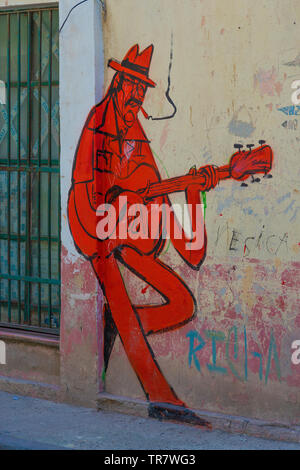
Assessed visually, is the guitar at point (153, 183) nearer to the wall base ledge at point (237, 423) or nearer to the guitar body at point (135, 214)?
the guitar body at point (135, 214)

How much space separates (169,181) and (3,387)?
2456 mm

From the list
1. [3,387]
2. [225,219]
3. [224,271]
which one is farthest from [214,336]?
[3,387]

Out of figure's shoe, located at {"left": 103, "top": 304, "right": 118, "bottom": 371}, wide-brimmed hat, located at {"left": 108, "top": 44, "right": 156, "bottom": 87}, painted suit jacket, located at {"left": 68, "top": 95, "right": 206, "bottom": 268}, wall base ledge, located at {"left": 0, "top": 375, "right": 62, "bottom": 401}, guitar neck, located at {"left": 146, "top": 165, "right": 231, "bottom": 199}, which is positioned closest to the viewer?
guitar neck, located at {"left": 146, "top": 165, "right": 231, "bottom": 199}

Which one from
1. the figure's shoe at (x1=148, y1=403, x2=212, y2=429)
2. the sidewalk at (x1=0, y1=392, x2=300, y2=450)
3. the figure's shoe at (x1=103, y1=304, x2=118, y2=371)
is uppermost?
the figure's shoe at (x1=103, y1=304, x2=118, y2=371)

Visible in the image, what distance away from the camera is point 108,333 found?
5.30 meters

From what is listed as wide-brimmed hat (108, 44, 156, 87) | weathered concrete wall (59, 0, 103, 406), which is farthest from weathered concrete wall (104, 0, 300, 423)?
weathered concrete wall (59, 0, 103, 406)

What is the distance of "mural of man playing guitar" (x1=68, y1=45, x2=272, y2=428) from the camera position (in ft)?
16.3

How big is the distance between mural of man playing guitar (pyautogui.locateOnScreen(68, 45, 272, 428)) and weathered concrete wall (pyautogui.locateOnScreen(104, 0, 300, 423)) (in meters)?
0.08

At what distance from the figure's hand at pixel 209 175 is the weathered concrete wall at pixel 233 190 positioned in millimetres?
52

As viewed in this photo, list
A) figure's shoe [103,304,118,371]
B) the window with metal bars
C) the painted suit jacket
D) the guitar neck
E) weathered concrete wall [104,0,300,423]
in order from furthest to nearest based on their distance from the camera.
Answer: the window with metal bars, figure's shoe [103,304,118,371], the painted suit jacket, the guitar neck, weathered concrete wall [104,0,300,423]

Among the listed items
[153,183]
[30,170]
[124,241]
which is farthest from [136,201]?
[30,170]

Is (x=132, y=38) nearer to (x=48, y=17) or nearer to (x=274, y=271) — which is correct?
(x=48, y=17)

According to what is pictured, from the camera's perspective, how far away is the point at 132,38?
5051 millimetres

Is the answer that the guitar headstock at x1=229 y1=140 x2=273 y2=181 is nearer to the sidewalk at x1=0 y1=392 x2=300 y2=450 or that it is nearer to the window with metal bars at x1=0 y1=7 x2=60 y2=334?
the window with metal bars at x1=0 y1=7 x2=60 y2=334
